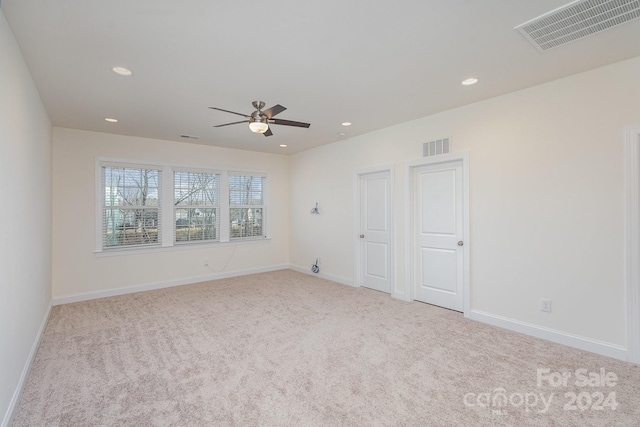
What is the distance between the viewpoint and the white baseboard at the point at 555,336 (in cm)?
274

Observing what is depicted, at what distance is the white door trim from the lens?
2.63 metres

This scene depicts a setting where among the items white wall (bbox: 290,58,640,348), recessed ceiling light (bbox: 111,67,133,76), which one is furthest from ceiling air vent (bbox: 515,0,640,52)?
recessed ceiling light (bbox: 111,67,133,76)

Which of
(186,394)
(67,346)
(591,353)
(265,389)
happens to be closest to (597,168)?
(591,353)

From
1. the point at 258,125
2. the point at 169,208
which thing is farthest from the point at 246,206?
the point at 258,125

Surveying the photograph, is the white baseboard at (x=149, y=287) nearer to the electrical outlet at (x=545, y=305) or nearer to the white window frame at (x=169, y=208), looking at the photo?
the white window frame at (x=169, y=208)

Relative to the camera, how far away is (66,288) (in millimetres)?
4594

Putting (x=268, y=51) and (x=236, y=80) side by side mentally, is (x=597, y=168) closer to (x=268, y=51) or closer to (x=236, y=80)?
(x=268, y=51)

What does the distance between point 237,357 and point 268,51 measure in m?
2.72

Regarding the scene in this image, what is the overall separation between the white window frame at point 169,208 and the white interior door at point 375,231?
2.45m

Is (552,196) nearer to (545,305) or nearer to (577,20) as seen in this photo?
(545,305)

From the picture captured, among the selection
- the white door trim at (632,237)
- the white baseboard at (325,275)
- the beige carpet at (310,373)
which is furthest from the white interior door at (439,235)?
the white door trim at (632,237)

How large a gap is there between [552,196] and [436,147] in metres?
1.48

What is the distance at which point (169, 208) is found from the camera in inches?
218

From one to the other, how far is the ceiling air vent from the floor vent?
5.52 ft
